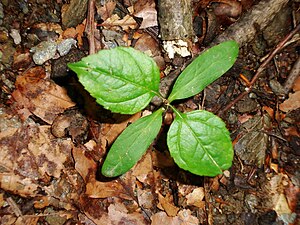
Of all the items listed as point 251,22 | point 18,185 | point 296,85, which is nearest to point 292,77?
point 296,85

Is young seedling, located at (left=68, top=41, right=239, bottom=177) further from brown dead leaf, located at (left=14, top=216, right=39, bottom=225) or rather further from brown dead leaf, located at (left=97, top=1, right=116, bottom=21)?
brown dead leaf, located at (left=97, top=1, right=116, bottom=21)

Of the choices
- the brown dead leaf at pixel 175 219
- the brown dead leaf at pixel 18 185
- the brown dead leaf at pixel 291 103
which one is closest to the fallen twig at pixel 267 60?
the brown dead leaf at pixel 291 103

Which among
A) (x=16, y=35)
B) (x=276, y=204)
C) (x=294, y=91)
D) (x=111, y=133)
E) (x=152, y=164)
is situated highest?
(x=16, y=35)

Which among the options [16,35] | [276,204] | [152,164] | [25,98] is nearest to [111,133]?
[152,164]

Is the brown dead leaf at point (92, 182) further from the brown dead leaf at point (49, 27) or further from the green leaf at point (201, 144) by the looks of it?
the brown dead leaf at point (49, 27)

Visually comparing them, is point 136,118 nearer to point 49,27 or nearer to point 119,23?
point 119,23

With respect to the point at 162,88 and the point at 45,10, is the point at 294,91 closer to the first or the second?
the point at 162,88
